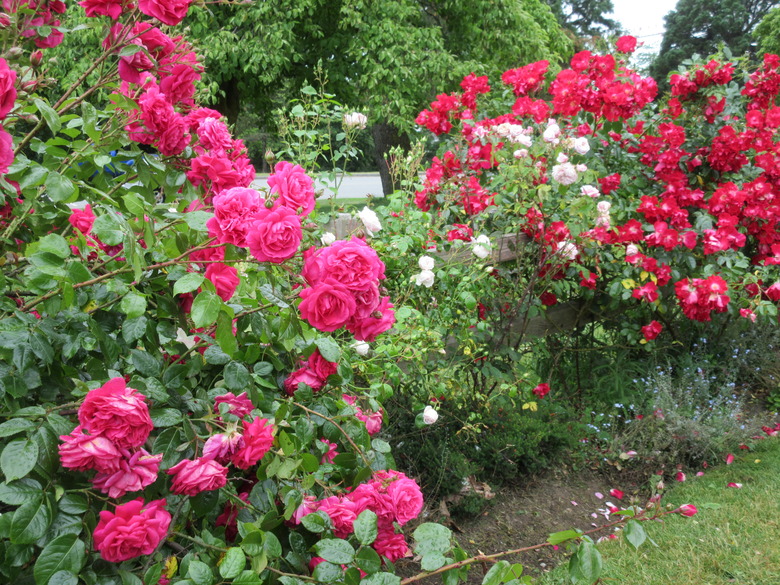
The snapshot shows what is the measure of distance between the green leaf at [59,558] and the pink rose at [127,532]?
3cm

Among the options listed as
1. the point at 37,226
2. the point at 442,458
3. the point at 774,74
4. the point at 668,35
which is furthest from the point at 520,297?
the point at 668,35

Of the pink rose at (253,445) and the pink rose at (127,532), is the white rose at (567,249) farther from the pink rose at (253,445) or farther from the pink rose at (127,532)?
the pink rose at (127,532)

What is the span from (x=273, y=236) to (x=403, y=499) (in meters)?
0.62

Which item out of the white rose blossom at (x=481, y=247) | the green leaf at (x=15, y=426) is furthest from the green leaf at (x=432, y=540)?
the white rose blossom at (x=481, y=247)

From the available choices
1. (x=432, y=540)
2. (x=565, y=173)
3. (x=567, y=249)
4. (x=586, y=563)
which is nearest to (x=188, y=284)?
(x=432, y=540)

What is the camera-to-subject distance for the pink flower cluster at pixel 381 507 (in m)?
1.24

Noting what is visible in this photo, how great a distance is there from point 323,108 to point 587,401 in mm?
2295

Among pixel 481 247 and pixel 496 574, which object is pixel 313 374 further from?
pixel 481 247

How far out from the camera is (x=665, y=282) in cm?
372

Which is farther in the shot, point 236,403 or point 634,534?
point 236,403

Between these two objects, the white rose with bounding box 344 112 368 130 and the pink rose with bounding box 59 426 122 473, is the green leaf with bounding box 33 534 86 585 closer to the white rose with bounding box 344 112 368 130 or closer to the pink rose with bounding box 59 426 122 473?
the pink rose with bounding box 59 426 122 473

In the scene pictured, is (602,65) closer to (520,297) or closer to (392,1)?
(520,297)

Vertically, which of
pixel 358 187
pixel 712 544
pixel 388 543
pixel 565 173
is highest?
pixel 565 173

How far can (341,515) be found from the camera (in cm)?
124
